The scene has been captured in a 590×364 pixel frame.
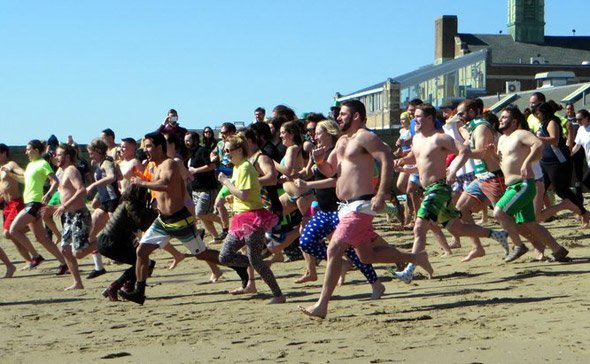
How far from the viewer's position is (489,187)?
12.7 meters

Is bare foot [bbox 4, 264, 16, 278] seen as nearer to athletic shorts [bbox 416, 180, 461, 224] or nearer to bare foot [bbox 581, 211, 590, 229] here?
athletic shorts [bbox 416, 180, 461, 224]

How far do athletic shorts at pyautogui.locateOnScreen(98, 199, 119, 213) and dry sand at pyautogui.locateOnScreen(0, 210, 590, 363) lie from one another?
1.19 meters

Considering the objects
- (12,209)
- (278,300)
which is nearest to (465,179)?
(278,300)

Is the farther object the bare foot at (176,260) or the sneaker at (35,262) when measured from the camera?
the sneaker at (35,262)

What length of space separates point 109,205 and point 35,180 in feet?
3.32

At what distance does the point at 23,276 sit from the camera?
1472cm

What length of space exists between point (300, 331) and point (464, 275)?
339 centimetres

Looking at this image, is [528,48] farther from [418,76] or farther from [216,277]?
[216,277]

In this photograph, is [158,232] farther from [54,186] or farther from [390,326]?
[54,186]

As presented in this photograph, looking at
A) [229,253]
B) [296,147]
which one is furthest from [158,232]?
[296,147]

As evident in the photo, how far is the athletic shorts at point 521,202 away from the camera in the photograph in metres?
11.6

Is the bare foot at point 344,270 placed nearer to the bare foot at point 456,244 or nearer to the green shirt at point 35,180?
the bare foot at point 456,244

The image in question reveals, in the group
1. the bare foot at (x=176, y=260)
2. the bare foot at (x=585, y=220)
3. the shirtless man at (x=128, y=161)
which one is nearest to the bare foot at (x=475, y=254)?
the bare foot at (x=585, y=220)

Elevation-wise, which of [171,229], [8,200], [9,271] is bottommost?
[9,271]
